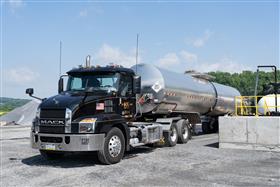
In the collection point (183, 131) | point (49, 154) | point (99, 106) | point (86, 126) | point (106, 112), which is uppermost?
point (99, 106)

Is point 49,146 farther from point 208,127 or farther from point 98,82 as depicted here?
point 208,127

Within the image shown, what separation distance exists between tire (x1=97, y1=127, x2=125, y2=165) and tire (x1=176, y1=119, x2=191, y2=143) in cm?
536

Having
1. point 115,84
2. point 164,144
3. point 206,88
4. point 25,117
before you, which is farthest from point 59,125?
point 25,117

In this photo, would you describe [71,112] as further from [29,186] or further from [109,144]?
[29,186]

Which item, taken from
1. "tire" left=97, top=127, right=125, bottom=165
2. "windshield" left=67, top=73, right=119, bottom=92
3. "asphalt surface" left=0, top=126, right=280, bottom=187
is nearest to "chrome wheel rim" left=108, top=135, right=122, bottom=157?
"tire" left=97, top=127, right=125, bottom=165

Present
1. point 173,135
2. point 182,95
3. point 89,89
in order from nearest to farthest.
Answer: point 89,89 → point 173,135 → point 182,95

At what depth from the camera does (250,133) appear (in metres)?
13.4

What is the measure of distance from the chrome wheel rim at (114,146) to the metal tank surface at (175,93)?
325cm

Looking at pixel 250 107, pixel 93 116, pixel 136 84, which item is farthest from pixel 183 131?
pixel 93 116

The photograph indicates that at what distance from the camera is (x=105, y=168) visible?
31.5ft

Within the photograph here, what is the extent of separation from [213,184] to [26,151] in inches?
324

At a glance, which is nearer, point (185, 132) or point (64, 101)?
point (64, 101)

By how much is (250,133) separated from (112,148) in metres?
5.89

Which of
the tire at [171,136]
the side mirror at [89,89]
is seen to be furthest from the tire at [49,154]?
the tire at [171,136]
